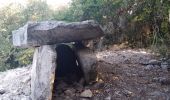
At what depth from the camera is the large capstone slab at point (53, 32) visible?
250 inches

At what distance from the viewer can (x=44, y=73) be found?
6.34 m

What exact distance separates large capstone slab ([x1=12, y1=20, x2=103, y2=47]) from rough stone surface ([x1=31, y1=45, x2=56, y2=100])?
0.19 m

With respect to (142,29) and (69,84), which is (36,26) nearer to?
(69,84)

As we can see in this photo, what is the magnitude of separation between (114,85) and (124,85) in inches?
8.1

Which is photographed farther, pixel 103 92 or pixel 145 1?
pixel 145 1

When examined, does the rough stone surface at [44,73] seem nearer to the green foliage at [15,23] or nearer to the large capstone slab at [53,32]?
the large capstone slab at [53,32]

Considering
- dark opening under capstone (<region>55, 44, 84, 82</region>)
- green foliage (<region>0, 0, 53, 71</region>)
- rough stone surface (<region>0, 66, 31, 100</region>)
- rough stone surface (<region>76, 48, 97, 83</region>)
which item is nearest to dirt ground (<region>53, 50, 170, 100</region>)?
rough stone surface (<region>76, 48, 97, 83</region>)

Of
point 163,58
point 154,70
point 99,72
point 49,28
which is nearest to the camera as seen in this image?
point 49,28

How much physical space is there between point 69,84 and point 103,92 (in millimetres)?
740

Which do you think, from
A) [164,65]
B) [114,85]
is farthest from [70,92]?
[164,65]

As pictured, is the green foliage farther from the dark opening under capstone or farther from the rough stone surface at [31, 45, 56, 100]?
the rough stone surface at [31, 45, 56, 100]

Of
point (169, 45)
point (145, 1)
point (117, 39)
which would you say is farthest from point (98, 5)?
point (169, 45)

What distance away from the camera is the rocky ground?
6625mm

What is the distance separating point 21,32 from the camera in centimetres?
682
